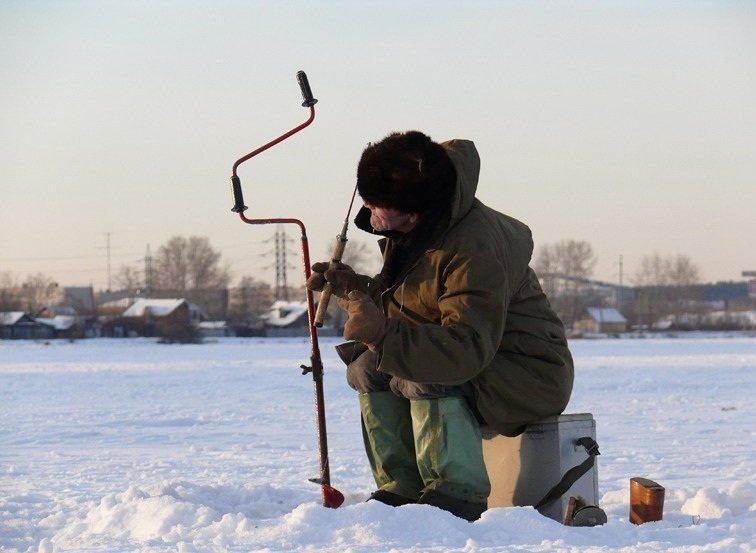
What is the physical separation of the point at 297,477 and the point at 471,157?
8.28 ft

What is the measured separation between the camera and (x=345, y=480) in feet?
17.2

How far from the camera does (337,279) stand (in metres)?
3.41

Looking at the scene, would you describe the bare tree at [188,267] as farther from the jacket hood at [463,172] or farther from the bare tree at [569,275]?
the jacket hood at [463,172]

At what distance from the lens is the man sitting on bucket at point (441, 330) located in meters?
3.14

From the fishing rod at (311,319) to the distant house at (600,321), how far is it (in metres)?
69.4

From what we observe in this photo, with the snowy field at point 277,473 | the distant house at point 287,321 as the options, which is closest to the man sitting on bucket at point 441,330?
the snowy field at point 277,473

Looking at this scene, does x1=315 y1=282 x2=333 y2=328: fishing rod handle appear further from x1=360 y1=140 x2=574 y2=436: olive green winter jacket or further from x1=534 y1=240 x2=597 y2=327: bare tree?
x1=534 y1=240 x2=597 y2=327: bare tree

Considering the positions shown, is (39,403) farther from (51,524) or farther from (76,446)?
(51,524)

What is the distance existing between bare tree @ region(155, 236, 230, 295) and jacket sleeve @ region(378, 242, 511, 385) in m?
69.3

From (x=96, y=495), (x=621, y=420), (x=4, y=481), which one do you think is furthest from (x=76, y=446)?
(x=621, y=420)

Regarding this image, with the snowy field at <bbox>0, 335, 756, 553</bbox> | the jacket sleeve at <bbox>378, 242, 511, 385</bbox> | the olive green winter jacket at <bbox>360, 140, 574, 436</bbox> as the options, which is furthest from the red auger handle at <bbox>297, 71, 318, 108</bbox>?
the snowy field at <bbox>0, 335, 756, 553</bbox>

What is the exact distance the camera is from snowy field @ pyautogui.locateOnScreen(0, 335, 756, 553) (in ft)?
9.86

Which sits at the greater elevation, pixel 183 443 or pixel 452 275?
pixel 452 275

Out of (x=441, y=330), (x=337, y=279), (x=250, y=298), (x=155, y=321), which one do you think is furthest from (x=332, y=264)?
(x=250, y=298)
